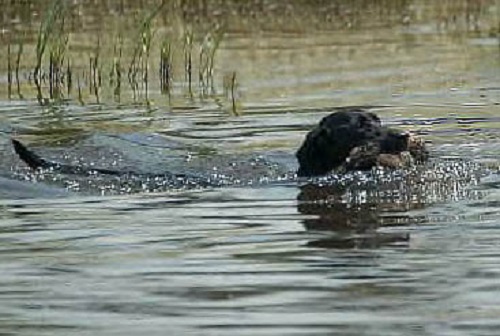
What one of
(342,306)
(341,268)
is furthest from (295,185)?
(342,306)

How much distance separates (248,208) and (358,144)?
1.22 m

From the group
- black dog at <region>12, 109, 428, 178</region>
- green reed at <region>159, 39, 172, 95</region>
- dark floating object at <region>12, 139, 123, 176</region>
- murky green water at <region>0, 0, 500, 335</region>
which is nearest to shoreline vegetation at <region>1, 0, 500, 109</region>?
green reed at <region>159, 39, 172, 95</region>

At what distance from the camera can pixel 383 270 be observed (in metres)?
6.98

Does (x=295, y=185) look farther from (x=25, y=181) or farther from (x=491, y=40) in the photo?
(x=491, y=40)

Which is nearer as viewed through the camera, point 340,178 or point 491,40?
point 340,178

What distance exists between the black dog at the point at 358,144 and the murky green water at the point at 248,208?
0.53 ft

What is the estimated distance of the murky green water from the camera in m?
6.17

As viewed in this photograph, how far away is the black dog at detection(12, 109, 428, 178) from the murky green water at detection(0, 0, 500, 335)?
0.16 meters

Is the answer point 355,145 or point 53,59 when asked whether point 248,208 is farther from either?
point 53,59

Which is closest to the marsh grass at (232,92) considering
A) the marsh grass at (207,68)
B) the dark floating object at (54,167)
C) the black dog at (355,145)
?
the marsh grass at (207,68)

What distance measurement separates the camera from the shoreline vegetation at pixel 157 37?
17047mm

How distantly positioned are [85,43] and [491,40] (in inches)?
221

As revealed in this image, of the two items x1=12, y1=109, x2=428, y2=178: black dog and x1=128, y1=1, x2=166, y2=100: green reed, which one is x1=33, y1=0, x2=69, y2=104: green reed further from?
x1=12, y1=109, x2=428, y2=178: black dog

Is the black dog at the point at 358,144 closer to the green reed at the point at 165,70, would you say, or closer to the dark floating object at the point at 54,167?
the dark floating object at the point at 54,167
